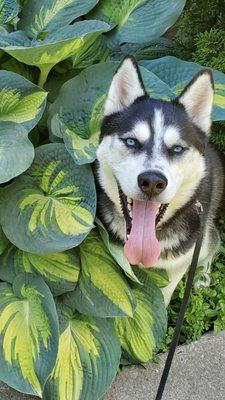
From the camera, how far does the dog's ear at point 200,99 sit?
2.52 meters

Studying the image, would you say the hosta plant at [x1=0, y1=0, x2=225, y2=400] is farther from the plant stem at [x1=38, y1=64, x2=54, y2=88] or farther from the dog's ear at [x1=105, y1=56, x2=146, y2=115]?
the dog's ear at [x1=105, y1=56, x2=146, y2=115]

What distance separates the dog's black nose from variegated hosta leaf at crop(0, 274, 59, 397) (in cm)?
70

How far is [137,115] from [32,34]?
87 cm

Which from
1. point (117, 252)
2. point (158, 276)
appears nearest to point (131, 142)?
point (117, 252)

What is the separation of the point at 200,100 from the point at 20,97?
0.79m

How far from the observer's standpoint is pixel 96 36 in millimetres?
2979

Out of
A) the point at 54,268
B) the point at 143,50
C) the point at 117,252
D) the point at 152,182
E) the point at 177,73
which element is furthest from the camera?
the point at 143,50

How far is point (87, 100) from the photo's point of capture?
2.93 m

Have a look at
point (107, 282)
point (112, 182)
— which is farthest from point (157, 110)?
point (107, 282)

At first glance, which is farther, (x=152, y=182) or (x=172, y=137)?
(x=172, y=137)

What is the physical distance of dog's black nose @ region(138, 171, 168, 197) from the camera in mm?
2297

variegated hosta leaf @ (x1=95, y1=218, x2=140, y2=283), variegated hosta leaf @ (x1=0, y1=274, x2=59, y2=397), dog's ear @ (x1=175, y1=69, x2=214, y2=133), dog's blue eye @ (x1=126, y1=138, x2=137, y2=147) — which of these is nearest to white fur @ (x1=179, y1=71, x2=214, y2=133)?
dog's ear @ (x1=175, y1=69, x2=214, y2=133)

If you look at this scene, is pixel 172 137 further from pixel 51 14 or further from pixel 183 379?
pixel 183 379

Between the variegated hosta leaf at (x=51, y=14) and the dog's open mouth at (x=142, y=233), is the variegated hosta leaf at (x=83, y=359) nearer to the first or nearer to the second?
the dog's open mouth at (x=142, y=233)
